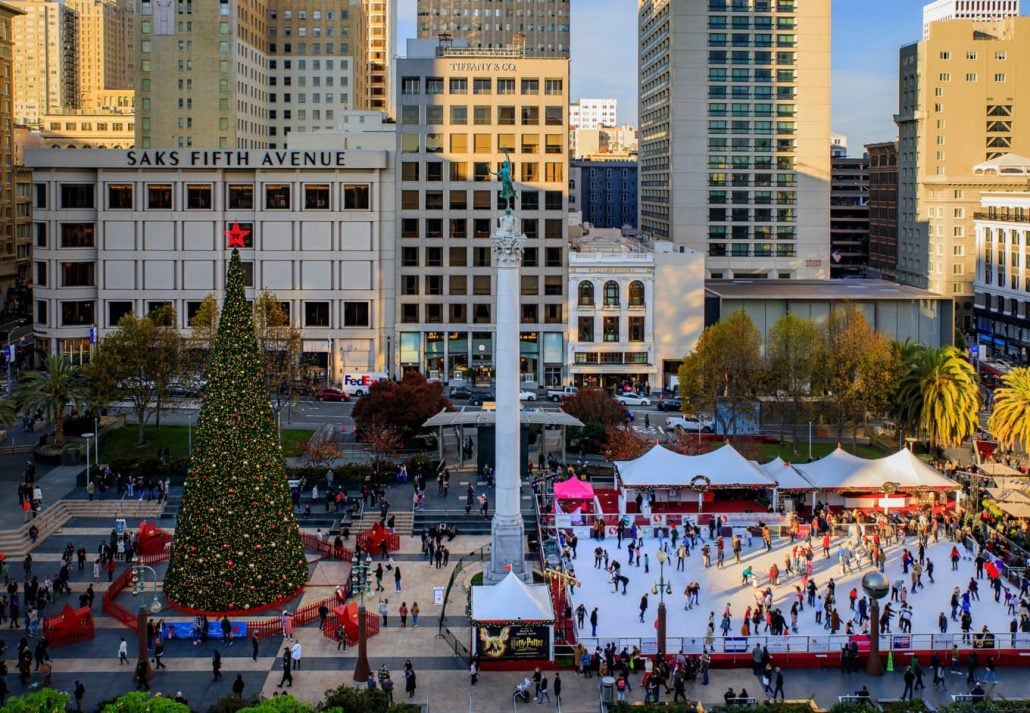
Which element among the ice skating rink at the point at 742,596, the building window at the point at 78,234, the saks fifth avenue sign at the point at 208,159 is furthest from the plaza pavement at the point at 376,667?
the building window at the point at 78,234

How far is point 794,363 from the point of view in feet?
271

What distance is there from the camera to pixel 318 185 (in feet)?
349

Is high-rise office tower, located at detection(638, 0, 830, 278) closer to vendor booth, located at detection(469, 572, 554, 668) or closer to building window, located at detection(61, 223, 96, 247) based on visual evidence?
building window, located at detection(61, 223, 96, 247)

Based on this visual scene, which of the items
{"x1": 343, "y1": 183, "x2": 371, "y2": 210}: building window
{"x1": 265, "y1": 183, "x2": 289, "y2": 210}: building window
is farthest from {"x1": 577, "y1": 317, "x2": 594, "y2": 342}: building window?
{"x1": 265, "y1": 183, "x2": 289, "y2": 210}: building window

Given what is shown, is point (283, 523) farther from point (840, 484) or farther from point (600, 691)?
point (840, 484)

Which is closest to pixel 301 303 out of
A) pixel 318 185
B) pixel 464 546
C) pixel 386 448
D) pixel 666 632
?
pixel 318 185

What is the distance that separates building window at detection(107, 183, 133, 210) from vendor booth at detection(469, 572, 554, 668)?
7171cm

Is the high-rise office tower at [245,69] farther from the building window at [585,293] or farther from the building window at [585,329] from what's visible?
the building window at [585,329]

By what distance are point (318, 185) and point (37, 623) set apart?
63.5 metres

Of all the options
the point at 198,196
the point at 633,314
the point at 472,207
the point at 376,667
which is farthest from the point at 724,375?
the point at 198,196

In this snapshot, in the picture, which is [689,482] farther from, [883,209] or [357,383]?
[883,209]

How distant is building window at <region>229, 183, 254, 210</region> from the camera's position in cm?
10625

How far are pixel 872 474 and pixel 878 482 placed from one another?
651 millimetres

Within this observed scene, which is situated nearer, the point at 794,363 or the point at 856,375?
the point at 856,375
